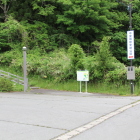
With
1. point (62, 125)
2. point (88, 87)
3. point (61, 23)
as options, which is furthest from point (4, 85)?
point (61, 23)

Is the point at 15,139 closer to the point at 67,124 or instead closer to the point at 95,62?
the point at 67,124

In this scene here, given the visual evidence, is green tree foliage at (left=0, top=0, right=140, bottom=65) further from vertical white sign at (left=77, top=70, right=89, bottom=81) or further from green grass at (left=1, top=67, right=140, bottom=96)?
vertical white sign at (left=77, top=70, right=89, bottom=81)

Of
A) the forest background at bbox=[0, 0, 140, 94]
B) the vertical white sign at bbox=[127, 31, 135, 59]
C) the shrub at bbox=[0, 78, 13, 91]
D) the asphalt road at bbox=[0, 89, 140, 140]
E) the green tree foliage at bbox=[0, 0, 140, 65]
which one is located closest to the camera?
the asphalt road at bbox=[0, 89, 140, 140]

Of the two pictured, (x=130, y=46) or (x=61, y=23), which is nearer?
(x=130, y=46)

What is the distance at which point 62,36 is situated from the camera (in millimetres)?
28047

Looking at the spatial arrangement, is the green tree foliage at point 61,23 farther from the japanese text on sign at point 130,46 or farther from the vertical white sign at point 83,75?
the vertical white sign at point 83,75

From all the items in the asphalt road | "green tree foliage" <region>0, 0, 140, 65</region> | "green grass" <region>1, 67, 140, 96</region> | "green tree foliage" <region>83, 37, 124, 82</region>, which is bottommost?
the asphalt road

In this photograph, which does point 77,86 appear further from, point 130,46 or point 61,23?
point 61,23

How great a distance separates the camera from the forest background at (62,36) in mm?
18781

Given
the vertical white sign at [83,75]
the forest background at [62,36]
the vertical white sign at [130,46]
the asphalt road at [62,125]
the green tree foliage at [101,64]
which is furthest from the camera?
the forest background at [62,36]

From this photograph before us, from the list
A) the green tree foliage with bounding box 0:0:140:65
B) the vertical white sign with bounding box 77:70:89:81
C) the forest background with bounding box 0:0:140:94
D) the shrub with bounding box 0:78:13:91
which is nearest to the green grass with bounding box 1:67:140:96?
the forest background with bounding box 0:0:140:94

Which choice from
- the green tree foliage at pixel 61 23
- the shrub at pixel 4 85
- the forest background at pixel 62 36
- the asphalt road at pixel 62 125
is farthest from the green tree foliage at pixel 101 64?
the green tree foliage at pixel 61 23

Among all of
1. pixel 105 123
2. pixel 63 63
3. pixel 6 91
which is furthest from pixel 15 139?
pixel 63 63

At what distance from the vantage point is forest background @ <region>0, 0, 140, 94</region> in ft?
61.6
